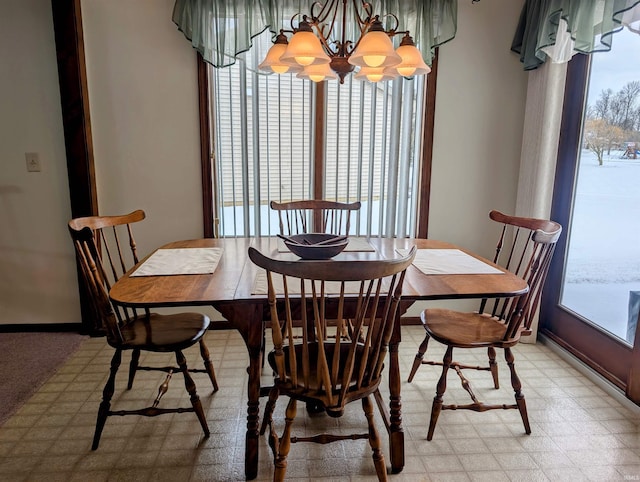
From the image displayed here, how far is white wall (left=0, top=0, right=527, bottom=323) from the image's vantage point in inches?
104

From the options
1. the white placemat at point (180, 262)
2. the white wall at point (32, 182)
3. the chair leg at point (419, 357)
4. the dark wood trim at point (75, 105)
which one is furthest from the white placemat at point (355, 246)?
the white wall at point (32, 182)

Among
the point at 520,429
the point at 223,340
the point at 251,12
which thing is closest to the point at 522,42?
the point at 251,12

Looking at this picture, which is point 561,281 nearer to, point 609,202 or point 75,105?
point 609,202

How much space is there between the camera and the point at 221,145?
287cm

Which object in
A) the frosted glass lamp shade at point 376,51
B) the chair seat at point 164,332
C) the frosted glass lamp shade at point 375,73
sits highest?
the frosted glass lamp shade at point 376,51

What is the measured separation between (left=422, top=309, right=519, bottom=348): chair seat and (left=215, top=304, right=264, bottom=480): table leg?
0.79 meters

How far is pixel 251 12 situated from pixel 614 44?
203 cm

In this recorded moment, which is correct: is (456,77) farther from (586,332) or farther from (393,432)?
(393,432)

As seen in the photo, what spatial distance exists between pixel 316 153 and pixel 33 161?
5.88ft

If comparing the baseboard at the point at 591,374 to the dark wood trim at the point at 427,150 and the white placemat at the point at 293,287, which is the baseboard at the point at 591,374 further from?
the white placemat at the point at 293,287

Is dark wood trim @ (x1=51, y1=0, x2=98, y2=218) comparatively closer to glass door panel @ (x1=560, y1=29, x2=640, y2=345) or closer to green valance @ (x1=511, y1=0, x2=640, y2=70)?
green valance @ (x1=511, y1=0, x2=640, y2=70)

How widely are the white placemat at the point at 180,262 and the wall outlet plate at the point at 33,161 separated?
1.29 meters

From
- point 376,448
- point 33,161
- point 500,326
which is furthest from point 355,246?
point 33,161

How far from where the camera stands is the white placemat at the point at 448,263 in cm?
181
